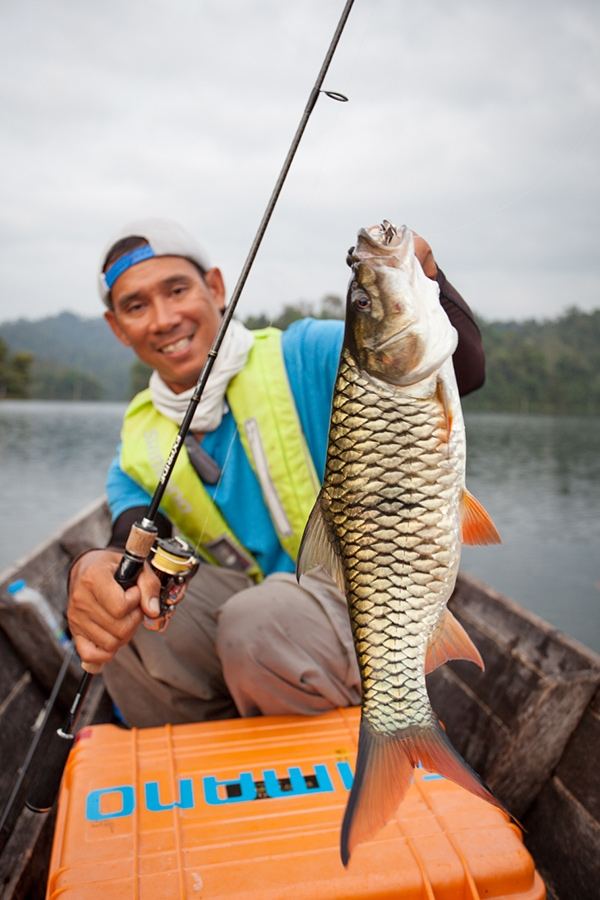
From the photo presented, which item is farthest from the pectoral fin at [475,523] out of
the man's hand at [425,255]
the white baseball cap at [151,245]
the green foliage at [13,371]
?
the green foliage at [13,371]

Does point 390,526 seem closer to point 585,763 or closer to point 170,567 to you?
point 170,567

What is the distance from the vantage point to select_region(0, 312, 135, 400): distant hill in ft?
395

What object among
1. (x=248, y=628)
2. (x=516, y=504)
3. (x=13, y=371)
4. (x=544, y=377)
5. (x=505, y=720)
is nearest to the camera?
(x=248, y=628)

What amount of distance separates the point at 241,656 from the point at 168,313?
1.69 m

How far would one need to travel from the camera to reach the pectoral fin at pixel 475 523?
177cm

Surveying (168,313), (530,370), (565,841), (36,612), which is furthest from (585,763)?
(530,370)

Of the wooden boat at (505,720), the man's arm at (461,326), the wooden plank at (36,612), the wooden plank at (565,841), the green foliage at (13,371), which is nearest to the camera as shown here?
the man's arm at (461,326)

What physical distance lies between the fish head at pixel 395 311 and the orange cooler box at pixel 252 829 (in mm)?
1341

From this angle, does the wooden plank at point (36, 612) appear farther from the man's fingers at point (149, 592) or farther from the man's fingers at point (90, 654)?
the man's fingers at point (149, 592)

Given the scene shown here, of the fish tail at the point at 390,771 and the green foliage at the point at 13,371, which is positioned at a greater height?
the fish tail at the point at 390,771

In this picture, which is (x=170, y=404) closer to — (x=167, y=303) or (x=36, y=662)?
(x=167, y=303)

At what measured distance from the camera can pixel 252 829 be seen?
205cm

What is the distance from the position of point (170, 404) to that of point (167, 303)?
0.51 m

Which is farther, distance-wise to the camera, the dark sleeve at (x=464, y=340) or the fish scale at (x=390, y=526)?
the dark sleeve at (x=464, y=340)
